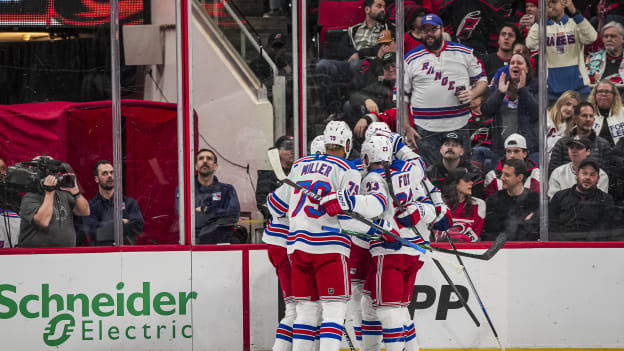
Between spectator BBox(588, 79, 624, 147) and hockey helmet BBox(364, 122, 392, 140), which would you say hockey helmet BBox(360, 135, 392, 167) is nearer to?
hockey helmet BBox(364, 122, 392, 140)

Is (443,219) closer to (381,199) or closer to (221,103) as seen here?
(381,199)

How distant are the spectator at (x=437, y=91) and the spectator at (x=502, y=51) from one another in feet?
0.17

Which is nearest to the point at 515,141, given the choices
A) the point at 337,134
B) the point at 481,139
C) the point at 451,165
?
the point at 481,139

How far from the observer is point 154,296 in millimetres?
4641

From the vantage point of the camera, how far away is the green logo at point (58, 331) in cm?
457

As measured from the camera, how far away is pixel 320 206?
3955 mm

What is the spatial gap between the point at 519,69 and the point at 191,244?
2.42 metres

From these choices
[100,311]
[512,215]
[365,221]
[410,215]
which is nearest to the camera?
[365,221]

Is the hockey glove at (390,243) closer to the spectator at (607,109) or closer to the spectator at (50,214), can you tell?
the spectator at (607,109)

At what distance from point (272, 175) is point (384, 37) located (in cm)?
116

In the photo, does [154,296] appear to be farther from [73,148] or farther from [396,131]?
[396,131]

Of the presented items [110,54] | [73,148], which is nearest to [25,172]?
[73,148]

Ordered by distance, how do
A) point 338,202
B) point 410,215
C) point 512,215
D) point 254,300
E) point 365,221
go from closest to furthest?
point 338,202, point 365,221, point 410,215, point 254,300, point 512,215

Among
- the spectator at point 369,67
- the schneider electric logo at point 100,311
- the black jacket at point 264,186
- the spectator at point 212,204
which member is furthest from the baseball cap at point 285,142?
the schneider electric logo at point 100,311
